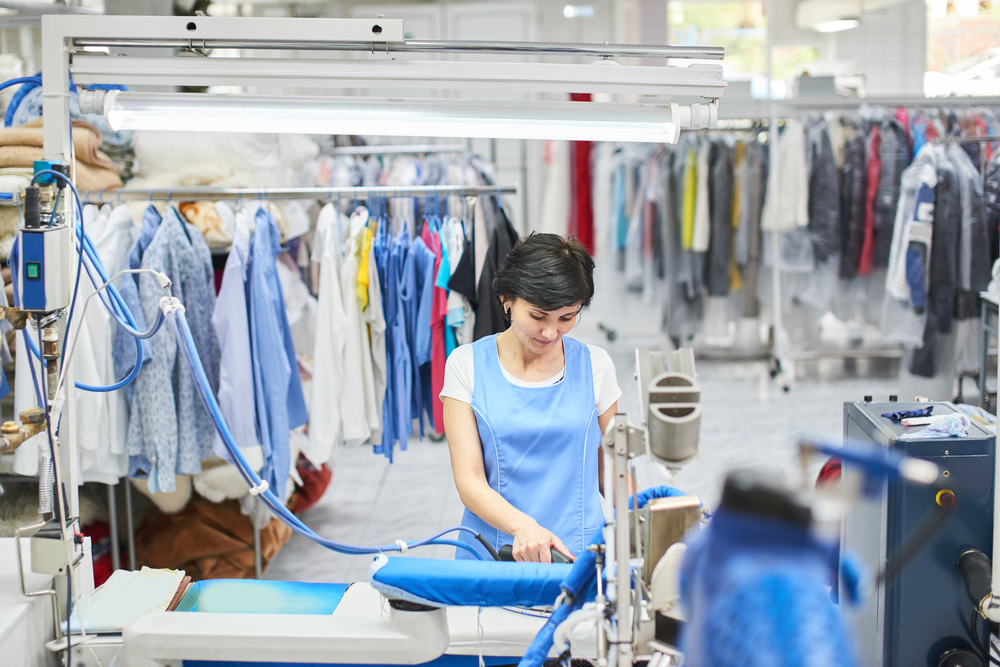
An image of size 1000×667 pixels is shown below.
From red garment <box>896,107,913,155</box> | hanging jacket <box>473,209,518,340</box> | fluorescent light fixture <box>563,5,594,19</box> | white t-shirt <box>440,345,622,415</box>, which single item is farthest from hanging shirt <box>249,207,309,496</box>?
fluorescent light fixture <box>563,5,594,19</box>

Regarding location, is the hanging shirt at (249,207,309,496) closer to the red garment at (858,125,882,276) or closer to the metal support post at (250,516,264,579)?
the metal support post at (250,516,264,579)

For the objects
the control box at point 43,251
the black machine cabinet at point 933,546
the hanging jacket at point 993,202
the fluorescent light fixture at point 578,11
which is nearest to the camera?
the control box at point 43,251

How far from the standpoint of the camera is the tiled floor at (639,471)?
333 cm

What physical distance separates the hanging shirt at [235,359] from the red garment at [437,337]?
598 mm

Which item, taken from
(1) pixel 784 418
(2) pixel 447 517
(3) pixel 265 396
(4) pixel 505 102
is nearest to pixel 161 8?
(3) pixel 265 396

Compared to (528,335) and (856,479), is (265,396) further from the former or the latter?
(856,479)

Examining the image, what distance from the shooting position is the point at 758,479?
0.63 m

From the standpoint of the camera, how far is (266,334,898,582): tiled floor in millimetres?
3328

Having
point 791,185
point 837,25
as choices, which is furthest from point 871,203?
point 837,25

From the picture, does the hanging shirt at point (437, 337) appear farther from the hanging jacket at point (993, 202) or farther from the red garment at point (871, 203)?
the red garment at point (871, 203)

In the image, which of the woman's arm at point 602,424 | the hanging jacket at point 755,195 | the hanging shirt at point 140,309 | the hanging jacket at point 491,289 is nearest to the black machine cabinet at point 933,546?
the woman's arm at point 602,424

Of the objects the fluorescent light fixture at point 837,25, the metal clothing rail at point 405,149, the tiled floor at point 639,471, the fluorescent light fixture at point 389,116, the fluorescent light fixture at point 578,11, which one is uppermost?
the fluorescent light fixture at point 578,11

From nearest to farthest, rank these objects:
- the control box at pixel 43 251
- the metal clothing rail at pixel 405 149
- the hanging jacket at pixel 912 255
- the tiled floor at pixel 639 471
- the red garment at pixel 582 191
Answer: the control box at pixel 43 251 < the tiled floor at pixel 639 471 < the hanging jacket at pixel 912 255 < the metal clothing rail at pixel 405 149 < the red garment at pixel 582 191

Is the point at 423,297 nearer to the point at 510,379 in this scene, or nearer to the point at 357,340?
the point at 357,340
